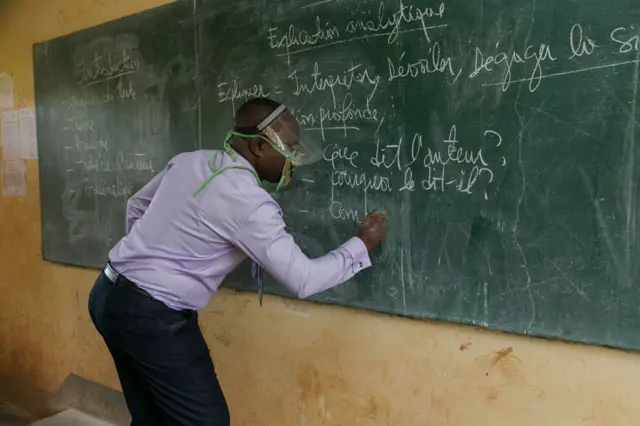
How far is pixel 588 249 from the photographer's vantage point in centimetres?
159

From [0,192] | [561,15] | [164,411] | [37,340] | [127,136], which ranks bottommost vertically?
[37,340]

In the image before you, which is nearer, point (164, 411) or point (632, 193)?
point (632, 193)

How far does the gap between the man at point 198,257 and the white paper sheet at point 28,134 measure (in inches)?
75.7

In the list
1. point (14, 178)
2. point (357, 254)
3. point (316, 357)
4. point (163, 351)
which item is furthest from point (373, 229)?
point (14, 178)

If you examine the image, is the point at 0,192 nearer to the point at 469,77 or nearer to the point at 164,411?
the point at 164,411

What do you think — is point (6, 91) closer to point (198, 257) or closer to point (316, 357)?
point (198, 257)

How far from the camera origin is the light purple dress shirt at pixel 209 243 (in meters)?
1.66

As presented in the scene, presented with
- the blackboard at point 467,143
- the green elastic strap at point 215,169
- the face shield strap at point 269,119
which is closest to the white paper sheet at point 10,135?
the blackboard at point 467,143

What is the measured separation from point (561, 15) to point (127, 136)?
2094 mm

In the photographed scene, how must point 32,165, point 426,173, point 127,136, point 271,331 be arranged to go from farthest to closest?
point 32,165
point 127,136
point 271,331
point 426,173

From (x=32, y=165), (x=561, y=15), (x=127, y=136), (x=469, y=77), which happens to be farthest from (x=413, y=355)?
(x=32, y=165)

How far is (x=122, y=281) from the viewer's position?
6.03 ft

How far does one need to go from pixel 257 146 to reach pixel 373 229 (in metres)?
0.49

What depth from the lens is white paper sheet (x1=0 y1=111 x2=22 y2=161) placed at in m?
3.58
